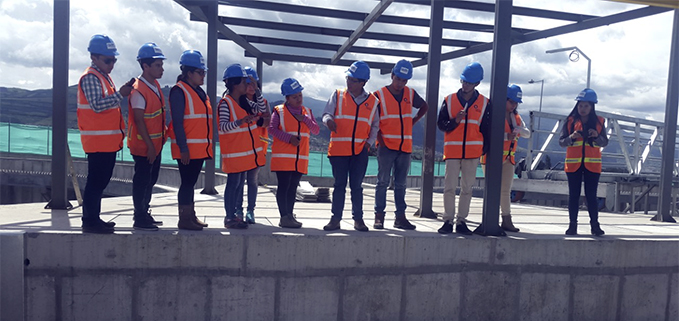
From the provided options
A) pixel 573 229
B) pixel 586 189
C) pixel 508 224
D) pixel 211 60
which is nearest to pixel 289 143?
pixel 508 224

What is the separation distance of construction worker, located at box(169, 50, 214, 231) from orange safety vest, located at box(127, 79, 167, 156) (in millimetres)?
167

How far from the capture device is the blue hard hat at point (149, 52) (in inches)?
185

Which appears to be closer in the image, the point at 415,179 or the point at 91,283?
the point at 91,283

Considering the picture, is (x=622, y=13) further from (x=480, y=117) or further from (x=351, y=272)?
(x=351, y=272)

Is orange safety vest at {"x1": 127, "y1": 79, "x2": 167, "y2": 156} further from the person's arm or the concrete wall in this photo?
the concrete wall

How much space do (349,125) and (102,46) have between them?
2.55m

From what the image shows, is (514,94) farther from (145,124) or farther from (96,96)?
(96,96)

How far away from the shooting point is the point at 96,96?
4.37 m

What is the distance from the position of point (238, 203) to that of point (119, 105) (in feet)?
5.45

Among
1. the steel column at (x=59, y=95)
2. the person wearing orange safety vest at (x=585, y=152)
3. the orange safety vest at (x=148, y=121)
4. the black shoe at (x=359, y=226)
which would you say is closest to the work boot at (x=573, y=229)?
the person wearing orange safety vest at (x=585, y=152)

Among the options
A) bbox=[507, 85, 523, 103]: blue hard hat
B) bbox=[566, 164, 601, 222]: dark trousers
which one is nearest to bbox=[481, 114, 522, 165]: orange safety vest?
bbox=[507, 85, 523, 103]: blue hard hat

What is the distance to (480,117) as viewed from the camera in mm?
5363

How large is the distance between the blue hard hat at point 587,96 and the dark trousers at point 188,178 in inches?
175

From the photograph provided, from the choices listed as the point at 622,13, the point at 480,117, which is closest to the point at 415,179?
the point at 622,13
